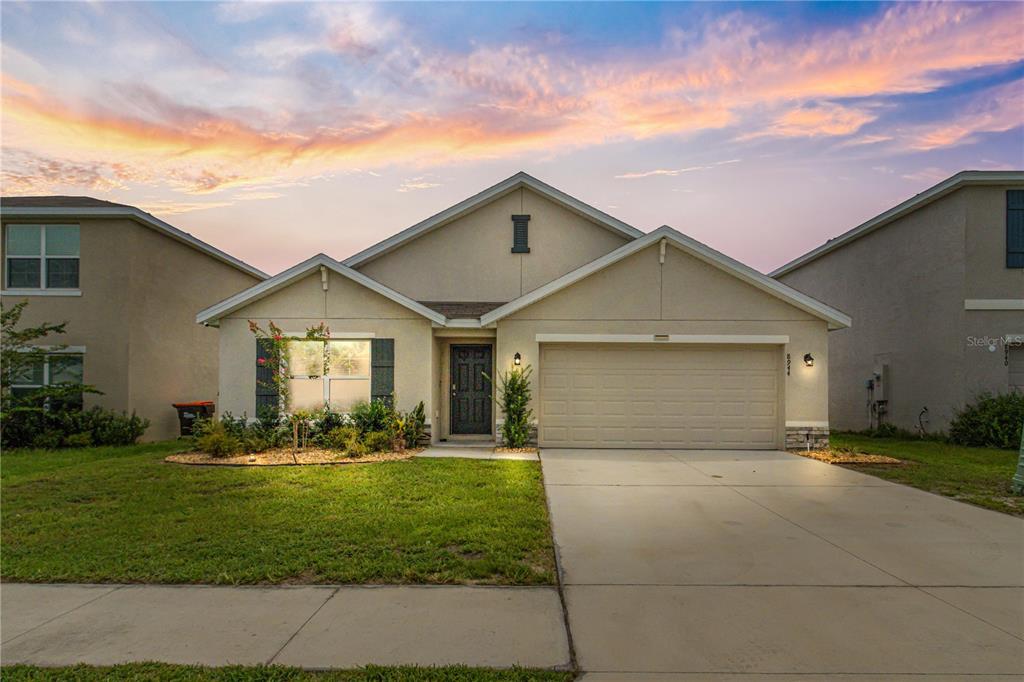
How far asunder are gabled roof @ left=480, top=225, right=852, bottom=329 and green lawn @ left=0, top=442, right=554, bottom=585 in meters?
3.99

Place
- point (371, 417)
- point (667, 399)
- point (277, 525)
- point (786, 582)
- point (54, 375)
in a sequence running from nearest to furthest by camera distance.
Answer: point (786, 582), point (277, 525), point (371, 417), point (667, 399), point (54, 375)

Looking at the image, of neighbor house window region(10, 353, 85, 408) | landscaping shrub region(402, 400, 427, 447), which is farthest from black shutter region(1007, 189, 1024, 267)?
neighbor house window region(10, 353, 85, 408)

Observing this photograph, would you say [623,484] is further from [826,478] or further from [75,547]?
[75,547]

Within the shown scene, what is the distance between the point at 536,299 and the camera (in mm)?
12250

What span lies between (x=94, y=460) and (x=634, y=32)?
44.6 ft

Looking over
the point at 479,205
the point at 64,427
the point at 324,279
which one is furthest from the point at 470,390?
the point at 64,427

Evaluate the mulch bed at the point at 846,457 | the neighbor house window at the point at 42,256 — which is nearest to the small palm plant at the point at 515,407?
the mulch bed at the point at 846,457

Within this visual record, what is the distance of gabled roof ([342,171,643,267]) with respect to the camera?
578 inches

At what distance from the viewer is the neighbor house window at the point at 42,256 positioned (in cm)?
1412

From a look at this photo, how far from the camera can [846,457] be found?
11578 mm

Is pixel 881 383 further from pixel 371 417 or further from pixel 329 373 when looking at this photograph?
pixel 329 373

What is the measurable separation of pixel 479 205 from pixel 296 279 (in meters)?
5.15

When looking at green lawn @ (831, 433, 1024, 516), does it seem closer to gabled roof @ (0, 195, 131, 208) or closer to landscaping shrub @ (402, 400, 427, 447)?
landscaping shrub @ (402, 400, 427, 447)

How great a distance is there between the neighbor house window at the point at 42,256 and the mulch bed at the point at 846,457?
17712mm
